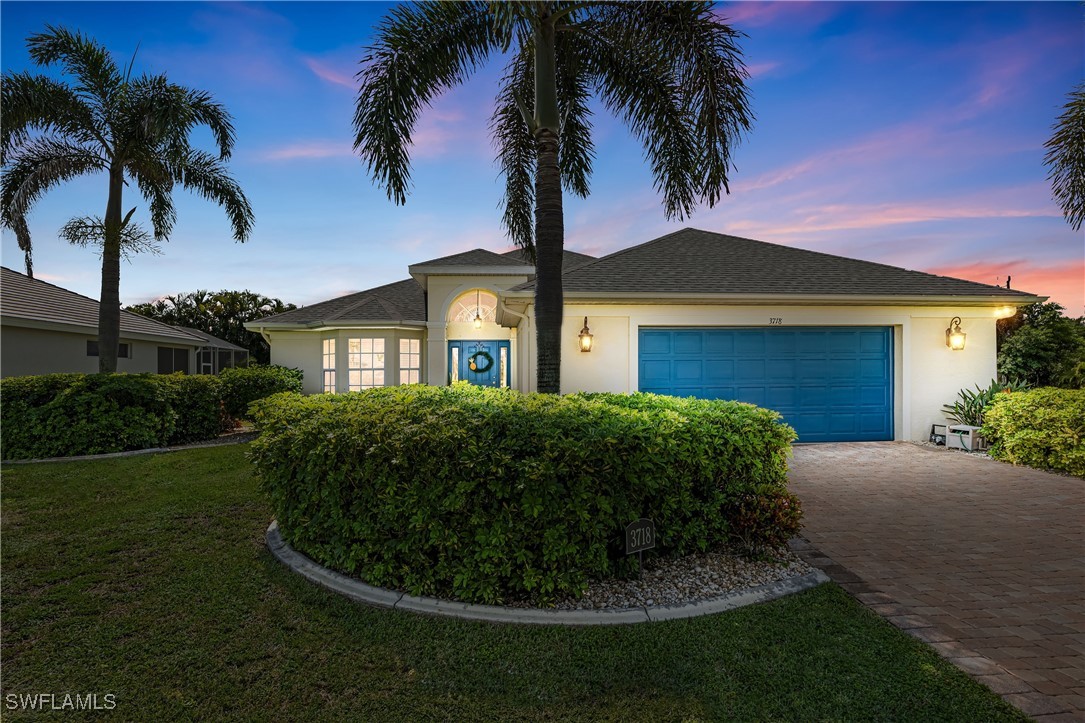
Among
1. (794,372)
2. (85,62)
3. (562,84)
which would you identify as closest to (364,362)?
(85,62)

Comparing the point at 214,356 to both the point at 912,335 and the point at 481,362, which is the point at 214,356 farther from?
the point at 912,335

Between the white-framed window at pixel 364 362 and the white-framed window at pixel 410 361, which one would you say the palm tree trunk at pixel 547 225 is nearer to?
the white-framed window at pixel 410 361

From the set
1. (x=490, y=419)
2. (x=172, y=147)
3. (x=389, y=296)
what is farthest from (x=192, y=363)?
(x=490, y=419)

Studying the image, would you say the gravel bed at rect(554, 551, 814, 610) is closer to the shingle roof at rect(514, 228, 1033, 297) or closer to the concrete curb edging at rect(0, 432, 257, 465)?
the shingle roof at rect(514, 228, 1033, 297)

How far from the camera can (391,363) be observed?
14719 millimetres

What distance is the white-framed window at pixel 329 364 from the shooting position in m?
15.1

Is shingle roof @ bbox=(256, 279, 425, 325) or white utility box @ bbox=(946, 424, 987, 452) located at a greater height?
shingle roof @ bbox=(256, 279, 425, 325)

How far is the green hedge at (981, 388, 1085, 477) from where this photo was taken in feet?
23.1

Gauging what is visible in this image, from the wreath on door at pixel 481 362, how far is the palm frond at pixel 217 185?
6940 mm

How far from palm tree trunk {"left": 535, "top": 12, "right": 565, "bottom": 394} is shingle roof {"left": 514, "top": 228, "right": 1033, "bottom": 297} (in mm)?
2965

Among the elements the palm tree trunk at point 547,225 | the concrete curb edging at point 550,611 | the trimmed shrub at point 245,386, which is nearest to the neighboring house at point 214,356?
the trimmed shrub at point 245,386

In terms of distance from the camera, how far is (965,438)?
8.90 meters

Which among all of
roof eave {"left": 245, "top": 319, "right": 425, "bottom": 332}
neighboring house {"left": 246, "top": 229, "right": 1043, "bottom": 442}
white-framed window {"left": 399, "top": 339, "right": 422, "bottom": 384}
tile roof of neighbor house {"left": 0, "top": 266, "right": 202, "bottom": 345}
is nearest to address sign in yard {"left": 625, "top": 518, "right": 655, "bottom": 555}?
neighboring house {"left": 246, "top": 229, "right": 1043, "bottom": 442}

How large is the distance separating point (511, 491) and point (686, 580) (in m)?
1.54
